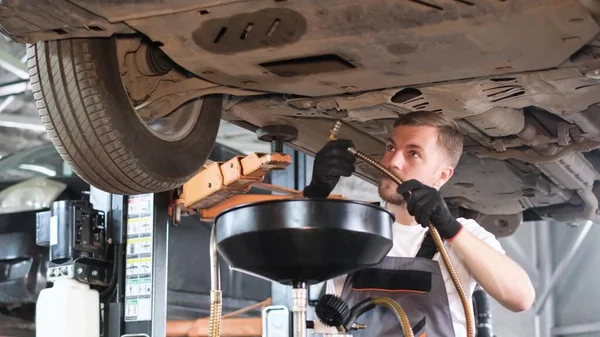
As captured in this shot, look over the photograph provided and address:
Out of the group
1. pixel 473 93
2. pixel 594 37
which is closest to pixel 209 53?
pixel 473 93

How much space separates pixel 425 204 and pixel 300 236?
17.6 inches

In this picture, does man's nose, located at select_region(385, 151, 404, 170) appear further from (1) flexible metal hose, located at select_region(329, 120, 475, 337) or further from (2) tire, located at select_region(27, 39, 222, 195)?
(2) tire, located at select_region(27, 39, 222, 195)

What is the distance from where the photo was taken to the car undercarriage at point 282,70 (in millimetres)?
1629

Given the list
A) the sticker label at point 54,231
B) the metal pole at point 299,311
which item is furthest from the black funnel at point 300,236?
the sticker label at point 54,231

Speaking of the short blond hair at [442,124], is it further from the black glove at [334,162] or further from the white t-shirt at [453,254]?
the black glove at [334,162]

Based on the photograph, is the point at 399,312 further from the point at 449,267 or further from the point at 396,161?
the point at 396,161

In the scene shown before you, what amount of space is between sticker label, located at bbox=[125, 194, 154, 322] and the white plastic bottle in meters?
0.14

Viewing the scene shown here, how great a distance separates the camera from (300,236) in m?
1.50

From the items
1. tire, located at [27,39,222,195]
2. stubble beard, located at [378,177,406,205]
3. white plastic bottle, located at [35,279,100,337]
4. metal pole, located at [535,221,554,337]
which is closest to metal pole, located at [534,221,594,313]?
metal pole, located at [535,221,554,337]

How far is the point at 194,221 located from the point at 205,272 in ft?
1.22

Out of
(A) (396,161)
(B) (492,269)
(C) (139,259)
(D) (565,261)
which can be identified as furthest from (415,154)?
(D) (565,261)

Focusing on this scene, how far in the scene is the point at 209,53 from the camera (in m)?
1.85

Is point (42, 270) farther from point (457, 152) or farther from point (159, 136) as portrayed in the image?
point (457, 152)

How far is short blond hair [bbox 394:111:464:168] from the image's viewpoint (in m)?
2.27
